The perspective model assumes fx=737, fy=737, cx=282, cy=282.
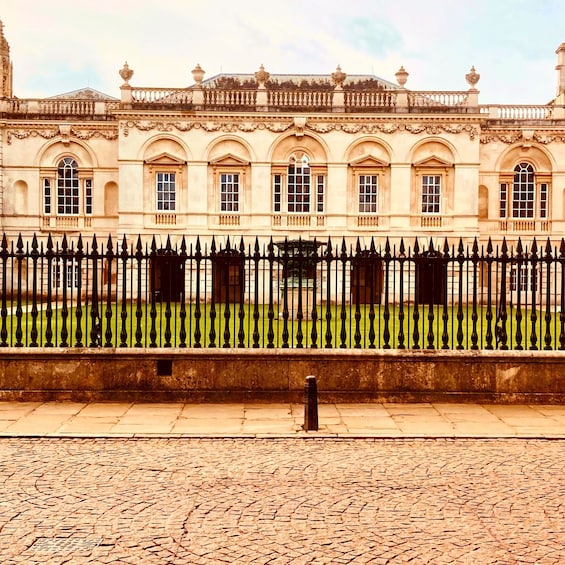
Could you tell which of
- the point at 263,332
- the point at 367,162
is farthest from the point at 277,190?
the point at 263,332

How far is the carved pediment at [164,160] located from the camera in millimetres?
34750

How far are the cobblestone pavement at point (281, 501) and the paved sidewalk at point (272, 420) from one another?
35 cm

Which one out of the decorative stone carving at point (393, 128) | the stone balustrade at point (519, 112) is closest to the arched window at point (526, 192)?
the stone balustrade at point (519, 112)

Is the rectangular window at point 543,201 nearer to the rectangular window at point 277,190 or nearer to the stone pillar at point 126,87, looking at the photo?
the rectangular window at point 277,190

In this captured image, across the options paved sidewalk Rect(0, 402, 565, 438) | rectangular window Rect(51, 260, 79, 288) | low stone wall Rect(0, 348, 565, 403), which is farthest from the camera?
rectangular window Rect(51, 260, 79, 288)

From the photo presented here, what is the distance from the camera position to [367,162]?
35125 millimetres

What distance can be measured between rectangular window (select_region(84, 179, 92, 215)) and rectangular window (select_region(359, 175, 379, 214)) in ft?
44.4

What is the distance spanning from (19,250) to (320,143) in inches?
992

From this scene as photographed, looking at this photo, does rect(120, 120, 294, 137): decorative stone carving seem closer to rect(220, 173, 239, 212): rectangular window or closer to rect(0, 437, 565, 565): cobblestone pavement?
rect(220, 173, 239, 212): rectangular window

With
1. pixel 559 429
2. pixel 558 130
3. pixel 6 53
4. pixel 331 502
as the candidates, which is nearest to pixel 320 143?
pixel 558 130

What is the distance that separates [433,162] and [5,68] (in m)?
22.8

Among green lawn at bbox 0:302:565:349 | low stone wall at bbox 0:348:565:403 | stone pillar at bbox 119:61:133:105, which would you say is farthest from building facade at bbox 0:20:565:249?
low stone wall at bbox 0:348:565:403

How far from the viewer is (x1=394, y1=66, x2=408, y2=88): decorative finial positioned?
37656mm

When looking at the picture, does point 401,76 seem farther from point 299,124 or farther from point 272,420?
point 272,420
